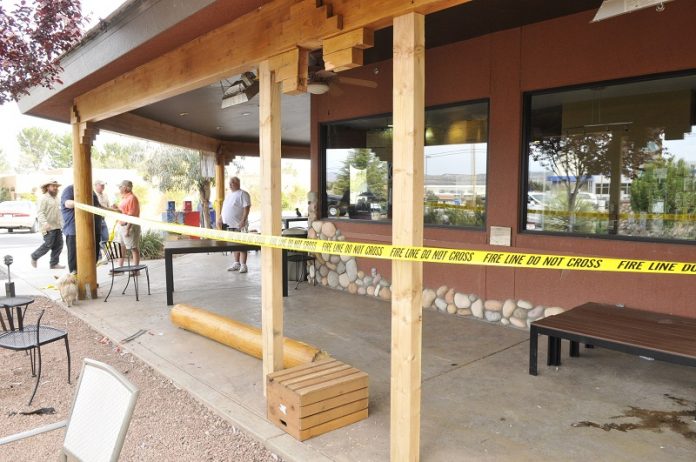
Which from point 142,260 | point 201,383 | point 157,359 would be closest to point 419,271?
point 201,383

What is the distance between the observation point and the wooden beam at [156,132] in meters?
8.28

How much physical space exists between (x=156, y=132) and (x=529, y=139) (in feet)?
24.3

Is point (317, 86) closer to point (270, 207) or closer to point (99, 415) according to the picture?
point (270, 207)

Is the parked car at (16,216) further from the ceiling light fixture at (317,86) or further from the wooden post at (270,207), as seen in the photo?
the wooden post at (270,207)

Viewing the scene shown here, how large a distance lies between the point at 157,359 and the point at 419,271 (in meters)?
2.89

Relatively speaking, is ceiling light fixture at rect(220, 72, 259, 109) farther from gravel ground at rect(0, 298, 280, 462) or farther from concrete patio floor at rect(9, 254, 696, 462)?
gravel ground at rect(0, 298, 280, 462)

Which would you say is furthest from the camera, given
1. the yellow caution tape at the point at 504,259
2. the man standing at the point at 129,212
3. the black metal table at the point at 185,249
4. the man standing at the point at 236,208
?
the man standing at the point at 236,208

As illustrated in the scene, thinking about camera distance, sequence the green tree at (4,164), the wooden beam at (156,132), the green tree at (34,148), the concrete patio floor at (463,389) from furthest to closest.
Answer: the green tree at (4,164) → the green tree at (34,148) → the wooden beam at (156,132) → the concrete patio floor at (463,389)

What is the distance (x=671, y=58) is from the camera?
4.20 m

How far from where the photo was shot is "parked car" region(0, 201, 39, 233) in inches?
756

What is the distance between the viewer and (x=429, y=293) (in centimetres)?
609

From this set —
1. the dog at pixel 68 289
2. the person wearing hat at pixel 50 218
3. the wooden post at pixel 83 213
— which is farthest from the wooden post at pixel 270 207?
the person wearing hat at pixel 50 218

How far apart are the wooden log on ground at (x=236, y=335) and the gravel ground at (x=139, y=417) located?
66 cm

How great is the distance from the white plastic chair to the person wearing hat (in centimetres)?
764
